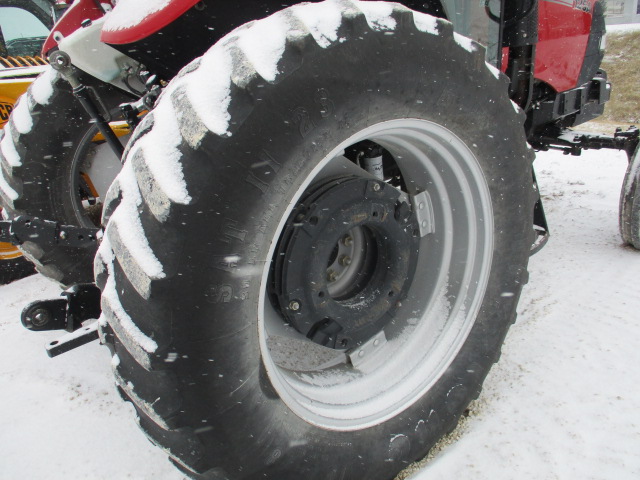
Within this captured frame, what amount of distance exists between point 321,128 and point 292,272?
1.49 feet

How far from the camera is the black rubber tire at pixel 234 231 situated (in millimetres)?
958

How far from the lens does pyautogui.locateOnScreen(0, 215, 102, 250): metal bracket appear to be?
192cm

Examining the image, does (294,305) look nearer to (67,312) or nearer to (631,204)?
(67,312)

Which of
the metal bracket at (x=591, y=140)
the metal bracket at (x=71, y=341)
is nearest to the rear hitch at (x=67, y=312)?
the metal bracket at (x=71, y=341)

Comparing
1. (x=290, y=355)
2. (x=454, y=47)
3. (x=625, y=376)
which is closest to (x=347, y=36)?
(x=454, y=47)

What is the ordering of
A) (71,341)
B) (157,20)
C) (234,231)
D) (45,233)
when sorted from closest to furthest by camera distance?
Result: (234,231) → (157,20) → (71,341) → (45,233)

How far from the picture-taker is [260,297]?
1.09 metres

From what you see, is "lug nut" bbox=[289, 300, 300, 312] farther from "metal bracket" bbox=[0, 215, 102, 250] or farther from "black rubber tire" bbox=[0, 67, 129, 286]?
"black rubber tire" bbox=[0, 67, 129, 286]

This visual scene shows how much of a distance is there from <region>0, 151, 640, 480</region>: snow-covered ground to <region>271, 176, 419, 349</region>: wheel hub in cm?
49

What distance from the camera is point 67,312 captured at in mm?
1775

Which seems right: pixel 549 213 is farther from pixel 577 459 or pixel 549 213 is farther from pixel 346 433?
pixel 346 433

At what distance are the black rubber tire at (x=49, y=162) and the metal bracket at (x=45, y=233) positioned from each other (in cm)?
16

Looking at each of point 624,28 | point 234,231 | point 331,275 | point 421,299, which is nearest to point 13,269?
point 331,275

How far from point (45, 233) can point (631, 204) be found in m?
2.88
